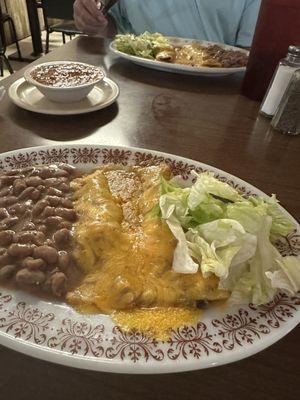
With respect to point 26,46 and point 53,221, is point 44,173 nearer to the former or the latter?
point 53,221

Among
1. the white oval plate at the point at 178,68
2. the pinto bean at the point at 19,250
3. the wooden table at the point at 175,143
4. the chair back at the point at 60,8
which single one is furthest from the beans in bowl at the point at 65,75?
the chair back at the point at 60,8

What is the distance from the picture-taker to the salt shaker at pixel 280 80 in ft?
4.81

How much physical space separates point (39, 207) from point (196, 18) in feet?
8.29

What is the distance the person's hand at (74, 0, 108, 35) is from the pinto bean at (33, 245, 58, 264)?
85.3 inches

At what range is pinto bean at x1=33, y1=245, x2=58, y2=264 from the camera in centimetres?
84

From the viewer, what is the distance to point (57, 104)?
1.57 m

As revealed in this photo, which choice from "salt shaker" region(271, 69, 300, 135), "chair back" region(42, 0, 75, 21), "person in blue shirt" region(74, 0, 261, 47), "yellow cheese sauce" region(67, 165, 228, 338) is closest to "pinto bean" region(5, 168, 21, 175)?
"yellow cheese sauce" region(67, 165, 228, 338)

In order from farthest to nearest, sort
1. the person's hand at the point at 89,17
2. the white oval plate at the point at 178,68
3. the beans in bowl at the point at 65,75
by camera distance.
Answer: the person's hand at the point at 89,17
the white oval plate at the point at 178,68
the beans in bowl at the point at 65,75

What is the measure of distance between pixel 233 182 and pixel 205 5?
227 cm

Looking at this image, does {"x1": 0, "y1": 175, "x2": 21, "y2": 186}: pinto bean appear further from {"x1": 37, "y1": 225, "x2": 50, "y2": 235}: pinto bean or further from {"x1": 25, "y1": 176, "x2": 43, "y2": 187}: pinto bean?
{"x1": 37, "y1": 225, "x2": 50, "y2": 235}: pinto bean

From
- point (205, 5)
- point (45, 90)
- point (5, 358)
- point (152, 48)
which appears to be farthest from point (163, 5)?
point (5, 358)

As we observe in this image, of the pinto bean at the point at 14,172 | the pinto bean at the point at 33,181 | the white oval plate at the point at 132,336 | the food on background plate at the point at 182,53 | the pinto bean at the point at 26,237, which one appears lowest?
the food on background plate at the point at 182,53

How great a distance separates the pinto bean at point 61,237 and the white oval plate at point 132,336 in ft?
0.50

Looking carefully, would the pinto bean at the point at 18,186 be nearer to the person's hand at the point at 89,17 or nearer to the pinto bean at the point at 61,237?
the pinto bean at the point at 61,237
